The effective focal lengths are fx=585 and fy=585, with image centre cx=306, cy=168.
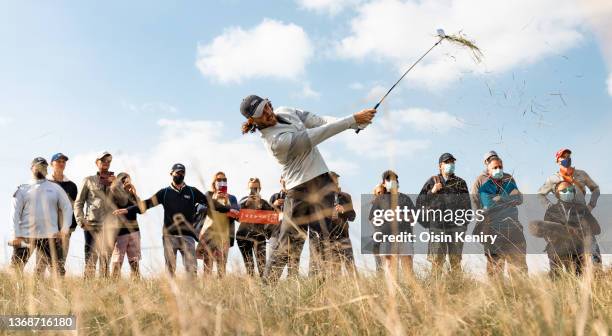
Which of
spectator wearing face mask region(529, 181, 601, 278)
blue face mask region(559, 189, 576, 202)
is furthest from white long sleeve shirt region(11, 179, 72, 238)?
blue face mask region(559, 189, 576, 202)

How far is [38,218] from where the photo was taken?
6.86m

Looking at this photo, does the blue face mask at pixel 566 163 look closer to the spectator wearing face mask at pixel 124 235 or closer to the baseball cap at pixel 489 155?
the baseball cap at pixel 489 155

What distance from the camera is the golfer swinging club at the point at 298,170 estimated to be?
474 centimetres

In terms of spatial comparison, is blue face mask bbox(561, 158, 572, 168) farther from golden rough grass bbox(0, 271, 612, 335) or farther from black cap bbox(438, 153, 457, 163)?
golden rough grass bbox(0, 271, 612, 335)

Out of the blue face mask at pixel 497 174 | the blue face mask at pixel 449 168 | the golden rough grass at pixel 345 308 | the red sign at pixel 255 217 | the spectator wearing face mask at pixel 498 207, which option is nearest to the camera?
the golden rough grass at pixel 345 308

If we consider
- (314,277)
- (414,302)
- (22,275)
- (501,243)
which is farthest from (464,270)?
(22,275)

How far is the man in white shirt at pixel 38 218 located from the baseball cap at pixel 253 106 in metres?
3.20

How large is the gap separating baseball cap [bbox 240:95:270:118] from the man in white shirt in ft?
10.5

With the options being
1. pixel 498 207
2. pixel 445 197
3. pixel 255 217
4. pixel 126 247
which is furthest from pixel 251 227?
pixel 498 207

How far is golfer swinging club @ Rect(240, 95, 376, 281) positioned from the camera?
15.6 ft

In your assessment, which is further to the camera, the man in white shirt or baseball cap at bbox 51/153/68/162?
baseball cap at bbox 51/153/68/162

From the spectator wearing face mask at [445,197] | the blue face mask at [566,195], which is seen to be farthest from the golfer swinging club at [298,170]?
the blue face mask at [566,195]

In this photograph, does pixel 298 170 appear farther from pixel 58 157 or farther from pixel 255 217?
pixel 58 157

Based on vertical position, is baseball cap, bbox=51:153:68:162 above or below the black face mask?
above
